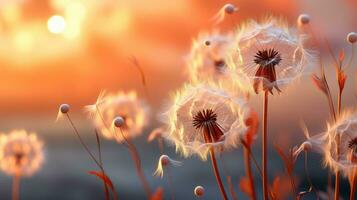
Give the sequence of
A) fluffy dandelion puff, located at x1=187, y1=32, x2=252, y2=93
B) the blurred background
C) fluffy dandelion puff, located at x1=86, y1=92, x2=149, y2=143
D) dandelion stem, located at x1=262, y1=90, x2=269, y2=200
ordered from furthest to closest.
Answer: the blurred background, fluffy dandelion puff, located at x1=86, y1=92, x2=149, y2=143, fluffy dandelion puff, located at x1=187, y1=32, x2=252, y2=93, dandelion stem, located at x1=262, y1=90, x2=269, y2=200

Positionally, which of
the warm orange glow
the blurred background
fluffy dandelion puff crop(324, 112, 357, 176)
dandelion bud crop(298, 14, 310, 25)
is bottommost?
fluffy dandelion puff crop(324, 112, 357, 176)

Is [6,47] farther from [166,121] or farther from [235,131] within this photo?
[235,131]

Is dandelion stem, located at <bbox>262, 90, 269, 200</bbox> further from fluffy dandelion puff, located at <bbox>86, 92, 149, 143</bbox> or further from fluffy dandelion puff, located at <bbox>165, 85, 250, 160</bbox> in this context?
fluffy dandelion puff, located at <bbox>86, 92, 149, 143</bbox>

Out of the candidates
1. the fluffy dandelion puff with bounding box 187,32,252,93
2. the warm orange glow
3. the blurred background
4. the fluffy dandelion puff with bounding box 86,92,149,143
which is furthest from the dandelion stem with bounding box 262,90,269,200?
the warm orange glow

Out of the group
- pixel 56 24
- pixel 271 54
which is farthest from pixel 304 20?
pixel 56 24

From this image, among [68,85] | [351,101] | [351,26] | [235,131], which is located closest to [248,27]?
[235,131]

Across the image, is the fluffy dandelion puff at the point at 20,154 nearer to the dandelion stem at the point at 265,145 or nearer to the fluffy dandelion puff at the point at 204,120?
the fluffy dandelion puff at the point at 204,120

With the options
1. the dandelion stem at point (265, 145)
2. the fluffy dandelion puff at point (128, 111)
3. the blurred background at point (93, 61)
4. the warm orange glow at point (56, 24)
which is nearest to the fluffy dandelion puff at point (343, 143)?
the dandelion stem at point (265, 145)

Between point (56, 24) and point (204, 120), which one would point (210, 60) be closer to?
point (204, 120)
